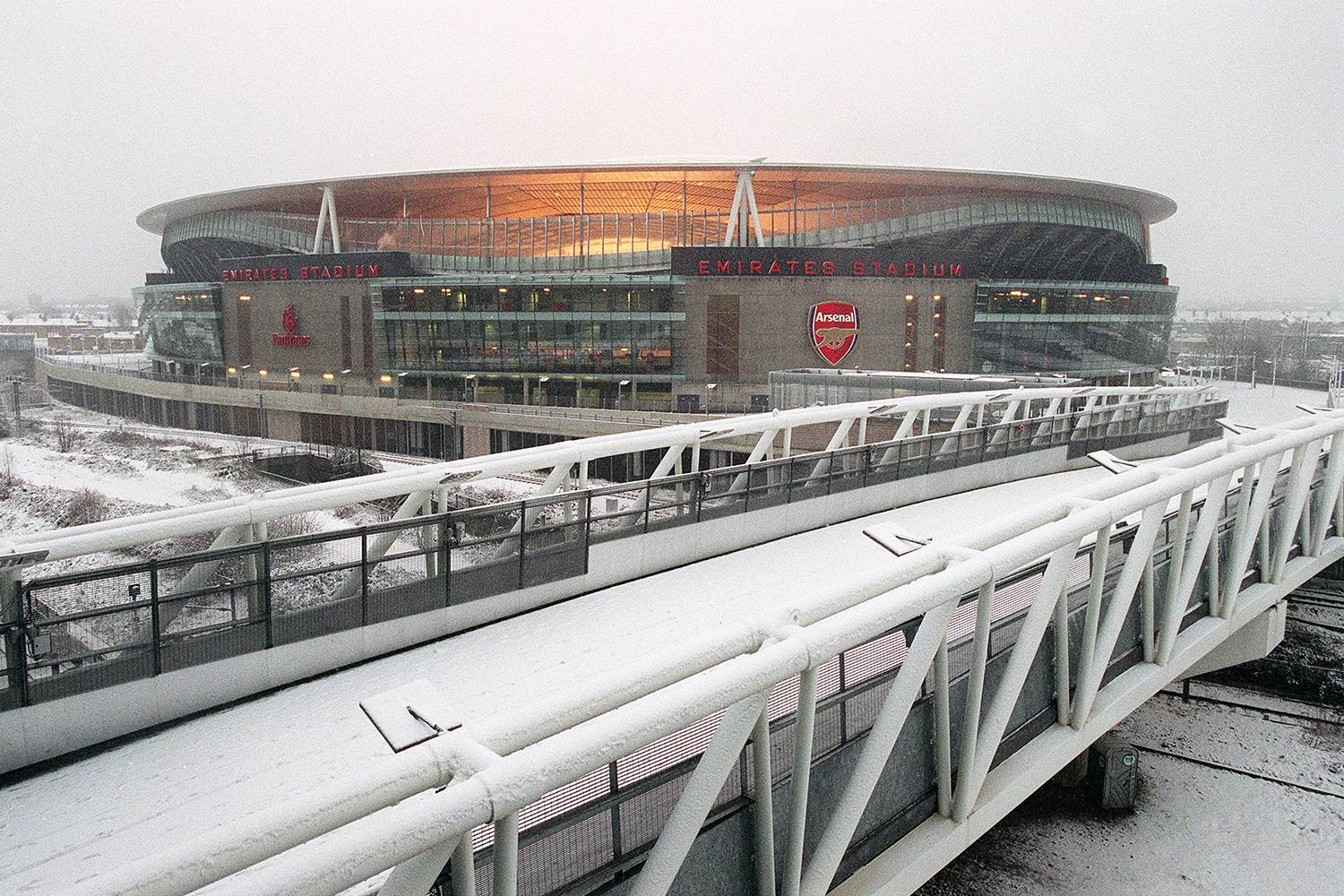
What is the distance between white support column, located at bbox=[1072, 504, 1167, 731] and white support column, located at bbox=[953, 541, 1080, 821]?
6.46 feet

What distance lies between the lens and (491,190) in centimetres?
6656

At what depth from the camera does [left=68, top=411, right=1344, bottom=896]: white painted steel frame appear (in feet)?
12.5

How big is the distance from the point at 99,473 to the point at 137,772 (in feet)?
141

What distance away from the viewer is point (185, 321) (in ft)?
234

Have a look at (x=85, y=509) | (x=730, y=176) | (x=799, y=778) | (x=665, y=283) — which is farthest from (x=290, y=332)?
(x=799, y=778)

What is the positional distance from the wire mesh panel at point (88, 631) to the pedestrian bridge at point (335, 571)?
2 centimetres

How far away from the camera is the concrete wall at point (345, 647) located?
786cm

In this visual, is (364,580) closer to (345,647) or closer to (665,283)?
(345,647)

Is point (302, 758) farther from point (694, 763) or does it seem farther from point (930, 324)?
point (930, 324)

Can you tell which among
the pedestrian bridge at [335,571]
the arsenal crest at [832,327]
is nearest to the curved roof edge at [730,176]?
the arsenal crest at [832,327]

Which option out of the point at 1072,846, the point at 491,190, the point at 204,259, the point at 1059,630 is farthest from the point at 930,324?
the point at 204,259

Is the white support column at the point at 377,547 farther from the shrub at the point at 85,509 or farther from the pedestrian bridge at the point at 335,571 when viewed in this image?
the shrub at the point at 85,509

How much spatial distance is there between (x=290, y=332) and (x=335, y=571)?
59.9m

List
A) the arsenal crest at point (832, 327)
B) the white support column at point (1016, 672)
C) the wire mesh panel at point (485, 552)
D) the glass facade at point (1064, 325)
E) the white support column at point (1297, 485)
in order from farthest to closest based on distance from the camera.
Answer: the glass facade at point (1064, 325) → the arsenal crest at point (832, 327) → the white support column at point (1297, 485) → the wire mesh panel at point (485, 552) → the white support column at point (1016, 672)
